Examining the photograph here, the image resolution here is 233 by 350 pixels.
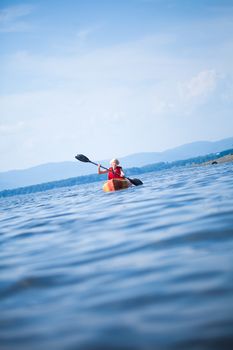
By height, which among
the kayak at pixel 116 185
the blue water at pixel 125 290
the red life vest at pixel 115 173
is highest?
the red life vest at pixel 115 173

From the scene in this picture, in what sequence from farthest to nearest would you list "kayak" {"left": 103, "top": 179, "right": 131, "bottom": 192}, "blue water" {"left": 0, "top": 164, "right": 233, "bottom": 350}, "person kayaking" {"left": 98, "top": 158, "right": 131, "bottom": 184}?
1. "person kayaking" {"left": 98, "top": 158, "right": 131, "bottom": 184}
2. "kayak" {"left": 103, "top": 179, "right": 131, "bottom": 192}
3. "blue water" {"left": 0, "top": 164, "right": 233, "bottom": 350}

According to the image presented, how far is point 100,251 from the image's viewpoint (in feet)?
16.2

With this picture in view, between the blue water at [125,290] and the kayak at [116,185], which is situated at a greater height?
the kayak at [116,185]

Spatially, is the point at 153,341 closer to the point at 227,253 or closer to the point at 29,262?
the point at 227,253

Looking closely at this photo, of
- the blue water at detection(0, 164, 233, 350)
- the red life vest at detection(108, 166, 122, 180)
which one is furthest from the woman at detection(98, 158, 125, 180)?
the blue water at detection(0, 164, 233, 350)

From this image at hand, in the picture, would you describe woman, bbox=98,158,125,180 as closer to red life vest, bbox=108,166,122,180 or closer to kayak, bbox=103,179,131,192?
red life vest, bbox=108,166,122,180

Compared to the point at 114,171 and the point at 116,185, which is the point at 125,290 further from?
the point at 114,171


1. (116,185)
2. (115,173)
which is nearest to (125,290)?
(116,185)

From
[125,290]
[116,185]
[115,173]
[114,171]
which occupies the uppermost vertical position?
[114,171]

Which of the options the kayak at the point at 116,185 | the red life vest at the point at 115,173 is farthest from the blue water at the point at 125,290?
the red life vest at the point at 115,173

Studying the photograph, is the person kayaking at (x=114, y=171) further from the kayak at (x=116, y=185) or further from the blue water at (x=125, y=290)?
the blue water at (x=125, y=290)

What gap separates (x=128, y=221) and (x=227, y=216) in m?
2.40

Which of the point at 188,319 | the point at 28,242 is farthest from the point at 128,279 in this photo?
the point at 28,242

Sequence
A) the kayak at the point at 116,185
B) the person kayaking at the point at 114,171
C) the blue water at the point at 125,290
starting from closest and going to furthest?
the blue water at the point at 125,290
the kayak at the point at 116,185
the person kayaking at the point at 114,171
